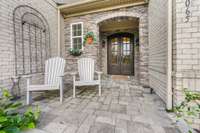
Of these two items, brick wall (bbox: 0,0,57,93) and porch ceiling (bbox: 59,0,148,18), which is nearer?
brick wall (bbox: 0,0,57,93)

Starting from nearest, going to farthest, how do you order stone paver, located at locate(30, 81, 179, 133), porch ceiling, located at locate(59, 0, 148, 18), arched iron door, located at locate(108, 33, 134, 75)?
stone paver, located at locate(30, 81, 179, 133)
porch ceiling, located at locate(59, 0, 148, 18)
arched iron door, located at locate(108, 33, 134, 75)

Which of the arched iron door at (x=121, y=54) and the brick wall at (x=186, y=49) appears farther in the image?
the arched iron door at (x=121, y=54)

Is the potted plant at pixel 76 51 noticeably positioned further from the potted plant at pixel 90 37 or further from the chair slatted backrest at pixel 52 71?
the chair slatted backrest at pixel 52 71

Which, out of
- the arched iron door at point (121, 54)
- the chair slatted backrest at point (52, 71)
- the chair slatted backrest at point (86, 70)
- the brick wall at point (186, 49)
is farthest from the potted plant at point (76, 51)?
the brick wall at point (186, 49)

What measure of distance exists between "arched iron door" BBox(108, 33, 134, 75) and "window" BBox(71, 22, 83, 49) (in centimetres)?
225

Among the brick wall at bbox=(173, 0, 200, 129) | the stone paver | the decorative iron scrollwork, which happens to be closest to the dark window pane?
the decorative iron scrollwork

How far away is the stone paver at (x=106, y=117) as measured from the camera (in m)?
1.56

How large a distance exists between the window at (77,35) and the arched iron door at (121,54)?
7.39 ft

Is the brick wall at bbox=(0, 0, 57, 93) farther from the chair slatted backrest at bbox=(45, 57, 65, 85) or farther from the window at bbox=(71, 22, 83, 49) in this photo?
the window at bbox=(71, 22, 83, 49)

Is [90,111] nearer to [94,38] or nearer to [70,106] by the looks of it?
[70,106]

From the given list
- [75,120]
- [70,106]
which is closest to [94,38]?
[70,106]

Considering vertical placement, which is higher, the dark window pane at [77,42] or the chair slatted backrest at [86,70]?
the dark window pane at [77,42]

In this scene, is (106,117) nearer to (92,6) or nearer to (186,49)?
(186,49)

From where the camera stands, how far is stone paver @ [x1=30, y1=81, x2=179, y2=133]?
1.56 meters
